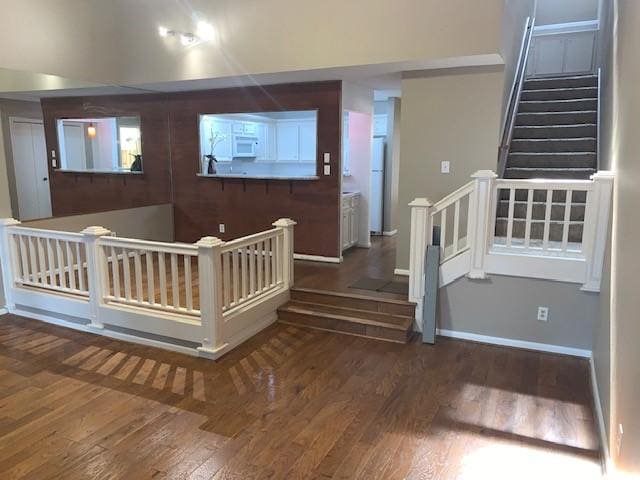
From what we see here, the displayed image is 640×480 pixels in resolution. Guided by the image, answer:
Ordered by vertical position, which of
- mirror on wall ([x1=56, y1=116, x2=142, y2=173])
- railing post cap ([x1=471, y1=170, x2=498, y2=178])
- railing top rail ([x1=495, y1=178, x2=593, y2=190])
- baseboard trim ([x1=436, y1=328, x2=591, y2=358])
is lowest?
baseboard trim ([x1=436, y1=328, x2=591, y2=358])

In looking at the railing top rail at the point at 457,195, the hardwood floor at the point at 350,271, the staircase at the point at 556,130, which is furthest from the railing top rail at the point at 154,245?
the staircase at the point at 556,130

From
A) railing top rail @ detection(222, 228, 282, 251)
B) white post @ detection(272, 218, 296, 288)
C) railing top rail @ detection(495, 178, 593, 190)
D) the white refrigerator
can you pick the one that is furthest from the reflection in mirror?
railing top rail @ detection(495, 178, 593, 190)

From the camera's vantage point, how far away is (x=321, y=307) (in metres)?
4.34

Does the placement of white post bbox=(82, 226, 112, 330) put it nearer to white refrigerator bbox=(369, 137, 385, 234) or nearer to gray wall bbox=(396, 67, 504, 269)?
gray wall bbox=(396, 67, 504, 269)

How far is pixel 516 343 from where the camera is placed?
3.85 metres

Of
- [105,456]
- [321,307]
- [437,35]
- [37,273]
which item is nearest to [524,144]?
[437,35]

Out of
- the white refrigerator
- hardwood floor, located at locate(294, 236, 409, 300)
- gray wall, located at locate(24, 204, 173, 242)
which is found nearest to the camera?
hardwood floor, located at locate(294, 236, 409, 300)

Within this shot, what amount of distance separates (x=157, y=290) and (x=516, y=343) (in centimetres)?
346

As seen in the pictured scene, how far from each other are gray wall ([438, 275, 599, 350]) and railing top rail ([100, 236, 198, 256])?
2.18 metres

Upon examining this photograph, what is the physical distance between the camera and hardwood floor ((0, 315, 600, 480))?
236 cm

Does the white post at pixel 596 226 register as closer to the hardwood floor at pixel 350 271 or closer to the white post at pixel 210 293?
the hardwood floor at pixel 350 271

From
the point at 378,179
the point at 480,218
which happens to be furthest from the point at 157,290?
the point at 378,179

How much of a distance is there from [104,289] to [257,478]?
8.11 feet

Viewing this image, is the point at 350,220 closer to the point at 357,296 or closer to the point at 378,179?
the point at 378,179
